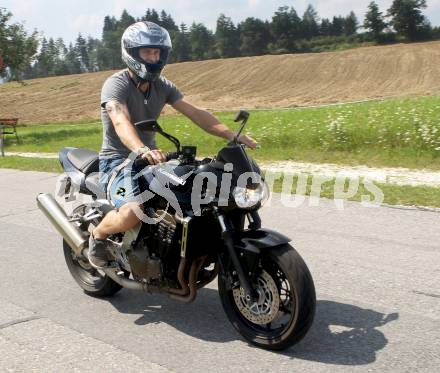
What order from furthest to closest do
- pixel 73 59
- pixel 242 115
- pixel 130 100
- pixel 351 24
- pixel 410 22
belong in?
pixel 73 59
pixel 351 24
pixel 410 22
pixel 130 100
pixel 242 115

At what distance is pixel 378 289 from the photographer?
4.76 metres

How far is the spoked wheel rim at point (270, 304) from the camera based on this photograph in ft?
12.0

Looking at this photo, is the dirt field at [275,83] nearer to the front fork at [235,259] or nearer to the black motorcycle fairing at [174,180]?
the black motorcycle fairing at [174,180]

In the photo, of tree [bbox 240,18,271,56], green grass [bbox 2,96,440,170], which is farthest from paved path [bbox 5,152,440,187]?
tree [bbox 240,18,271,56]

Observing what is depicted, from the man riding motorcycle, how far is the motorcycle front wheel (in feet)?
2.98

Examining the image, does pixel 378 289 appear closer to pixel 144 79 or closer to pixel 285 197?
pixel 144 79

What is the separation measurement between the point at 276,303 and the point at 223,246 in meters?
0.54

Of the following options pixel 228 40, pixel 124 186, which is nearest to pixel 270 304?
pixel 124 186

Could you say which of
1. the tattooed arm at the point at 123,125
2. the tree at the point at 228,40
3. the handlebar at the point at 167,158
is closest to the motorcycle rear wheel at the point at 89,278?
the handlebar at the point at 167,158

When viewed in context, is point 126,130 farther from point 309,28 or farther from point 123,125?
point 309,28

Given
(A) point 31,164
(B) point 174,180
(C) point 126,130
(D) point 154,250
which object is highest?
(C) point 126,130

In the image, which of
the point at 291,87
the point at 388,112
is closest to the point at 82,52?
the point at 291,87

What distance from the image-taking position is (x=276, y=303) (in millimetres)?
3652

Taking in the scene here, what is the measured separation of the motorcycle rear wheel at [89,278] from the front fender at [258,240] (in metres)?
1.66
